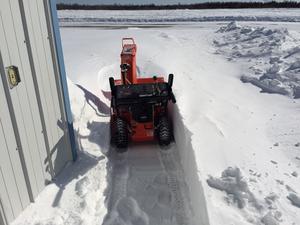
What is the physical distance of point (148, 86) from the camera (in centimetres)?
678

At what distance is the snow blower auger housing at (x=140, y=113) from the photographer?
6.37 metres

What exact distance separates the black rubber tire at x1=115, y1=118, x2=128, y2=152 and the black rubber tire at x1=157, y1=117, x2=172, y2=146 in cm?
66

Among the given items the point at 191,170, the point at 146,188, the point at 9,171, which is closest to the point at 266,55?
the point at 191,170

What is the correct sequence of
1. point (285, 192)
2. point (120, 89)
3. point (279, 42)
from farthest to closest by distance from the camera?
point (279, 42) < point (120, 89) < point (285, 192)

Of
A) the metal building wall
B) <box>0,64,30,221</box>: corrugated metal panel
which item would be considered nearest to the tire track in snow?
the metal building wall

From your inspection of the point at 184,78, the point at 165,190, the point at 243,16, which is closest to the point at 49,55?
the point at 165,190

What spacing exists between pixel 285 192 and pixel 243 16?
20197 millimetres

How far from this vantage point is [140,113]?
21.6 feet

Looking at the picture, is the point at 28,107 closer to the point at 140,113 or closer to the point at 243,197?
the point at 140,113

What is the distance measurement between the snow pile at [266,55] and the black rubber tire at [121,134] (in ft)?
14.3

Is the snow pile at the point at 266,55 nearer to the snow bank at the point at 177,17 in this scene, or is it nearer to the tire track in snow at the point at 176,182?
the tire track in snow at the point at 176,182

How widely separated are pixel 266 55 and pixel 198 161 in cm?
761

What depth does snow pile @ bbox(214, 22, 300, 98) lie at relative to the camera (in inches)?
349

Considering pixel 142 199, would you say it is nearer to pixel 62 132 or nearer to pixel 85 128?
pixel 62 132
